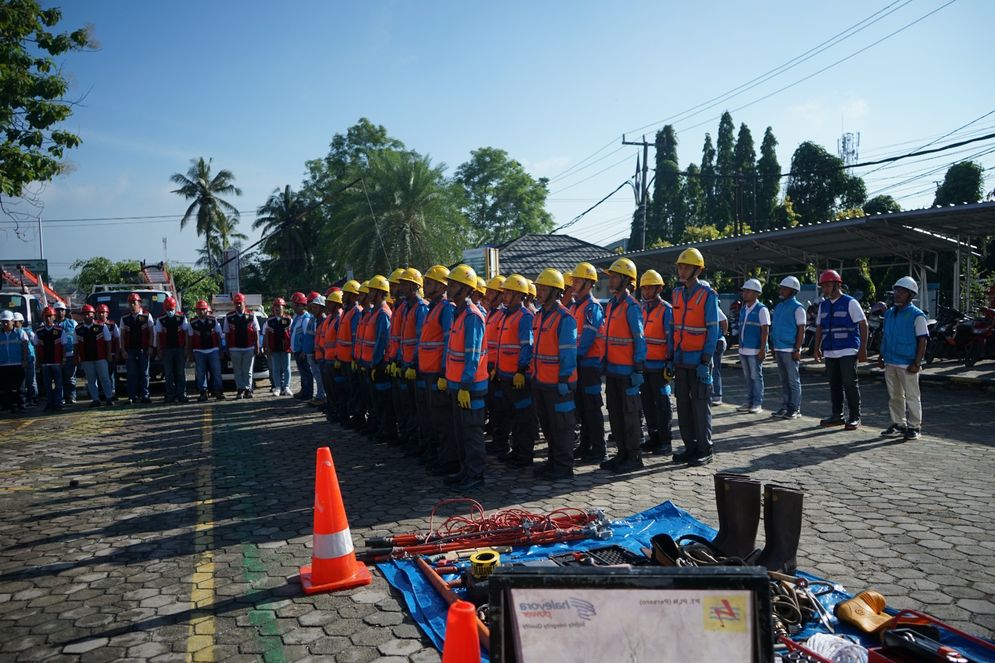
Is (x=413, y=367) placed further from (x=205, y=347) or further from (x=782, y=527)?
(x=205, y=347)

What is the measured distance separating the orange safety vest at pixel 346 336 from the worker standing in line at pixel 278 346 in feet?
12.9

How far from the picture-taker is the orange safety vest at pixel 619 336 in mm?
7676

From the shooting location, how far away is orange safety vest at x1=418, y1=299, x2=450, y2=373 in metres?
7.69

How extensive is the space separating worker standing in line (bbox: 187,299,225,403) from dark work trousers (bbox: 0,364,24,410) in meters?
3.33

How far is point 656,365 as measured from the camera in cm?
833

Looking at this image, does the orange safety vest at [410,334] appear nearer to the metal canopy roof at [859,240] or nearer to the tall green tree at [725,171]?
the metal canopy roof at [859,240]

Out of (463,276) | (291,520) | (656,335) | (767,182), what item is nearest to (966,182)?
(767,182)

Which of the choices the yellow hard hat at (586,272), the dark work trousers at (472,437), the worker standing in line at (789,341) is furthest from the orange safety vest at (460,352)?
the worker standing in line at (789,341)

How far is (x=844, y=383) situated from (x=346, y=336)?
7693mm

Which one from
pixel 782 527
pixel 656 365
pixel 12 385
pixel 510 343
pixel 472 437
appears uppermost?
pixel 510 343

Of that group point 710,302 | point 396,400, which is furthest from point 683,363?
point 396,400

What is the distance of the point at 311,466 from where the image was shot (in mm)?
8078

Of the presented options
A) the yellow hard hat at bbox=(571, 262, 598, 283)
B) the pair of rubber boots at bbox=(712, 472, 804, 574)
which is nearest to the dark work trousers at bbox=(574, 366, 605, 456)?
the yellow hard hat at bbox=(571, 262, 598, 283)

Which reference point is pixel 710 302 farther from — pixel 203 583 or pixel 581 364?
pixel 203 583
